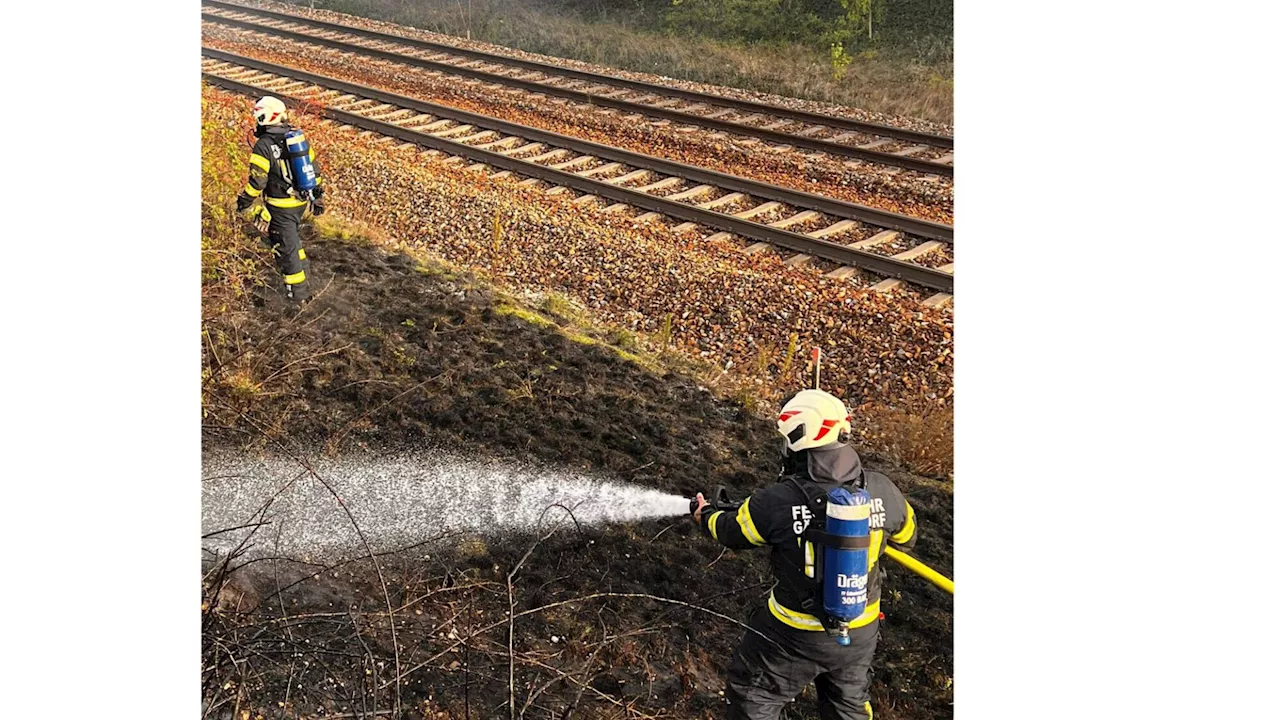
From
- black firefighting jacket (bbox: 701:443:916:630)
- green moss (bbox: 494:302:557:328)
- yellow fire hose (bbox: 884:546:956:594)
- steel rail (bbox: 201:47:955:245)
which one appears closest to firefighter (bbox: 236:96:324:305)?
green moss (bbox: 494:302:557:328)

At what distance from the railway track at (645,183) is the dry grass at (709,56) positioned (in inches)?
51.1

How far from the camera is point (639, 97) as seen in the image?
9531mm

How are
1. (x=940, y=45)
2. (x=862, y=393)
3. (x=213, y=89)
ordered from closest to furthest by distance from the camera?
(x=862, y=393) < (x=940, y=45) < (x=213, y=89)

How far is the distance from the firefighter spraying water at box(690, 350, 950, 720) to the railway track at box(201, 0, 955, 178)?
12.5ft

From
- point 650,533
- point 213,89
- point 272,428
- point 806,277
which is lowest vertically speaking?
point 650,533

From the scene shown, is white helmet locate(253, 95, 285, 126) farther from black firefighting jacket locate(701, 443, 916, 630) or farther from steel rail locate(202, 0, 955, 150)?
black firefighting jacket locate(701, 443, 916, 630)

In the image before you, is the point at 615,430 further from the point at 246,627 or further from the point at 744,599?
the point at 246,627

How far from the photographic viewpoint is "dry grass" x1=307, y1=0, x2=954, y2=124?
840 cm

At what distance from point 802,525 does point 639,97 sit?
5.94 m

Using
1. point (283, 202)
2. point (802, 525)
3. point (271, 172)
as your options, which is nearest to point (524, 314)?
point (283, 202)

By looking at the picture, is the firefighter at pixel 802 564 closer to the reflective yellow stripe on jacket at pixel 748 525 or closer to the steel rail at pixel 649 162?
the reflective yellow stripe on jacket at pixel 748 525

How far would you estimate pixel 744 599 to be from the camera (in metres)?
5.68

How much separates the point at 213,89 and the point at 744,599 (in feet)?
17.9
